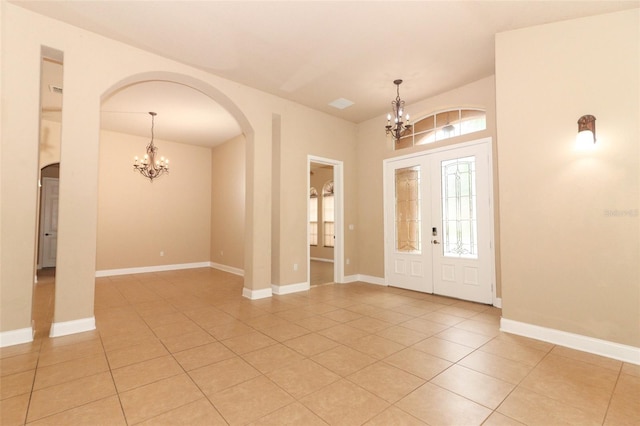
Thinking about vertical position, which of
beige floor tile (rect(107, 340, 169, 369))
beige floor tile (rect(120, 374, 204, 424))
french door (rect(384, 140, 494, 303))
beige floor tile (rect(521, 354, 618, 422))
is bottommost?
beige floor tile (rect(521, 354, 618, 422))

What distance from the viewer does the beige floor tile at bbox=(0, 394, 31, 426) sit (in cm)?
185

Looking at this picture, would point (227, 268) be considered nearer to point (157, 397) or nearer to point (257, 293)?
point (257, 293)

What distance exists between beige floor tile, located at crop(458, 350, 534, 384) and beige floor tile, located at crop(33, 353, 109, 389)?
3204 millimetres

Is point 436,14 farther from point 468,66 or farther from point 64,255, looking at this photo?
point 64,255

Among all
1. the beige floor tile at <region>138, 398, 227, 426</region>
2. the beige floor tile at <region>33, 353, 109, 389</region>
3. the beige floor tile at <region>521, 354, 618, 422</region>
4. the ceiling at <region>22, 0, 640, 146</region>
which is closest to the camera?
the beige floor tile at <region>138, 398, 227, 426</region>

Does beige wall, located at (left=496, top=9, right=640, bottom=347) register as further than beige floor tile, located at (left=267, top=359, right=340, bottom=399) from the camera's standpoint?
Yes

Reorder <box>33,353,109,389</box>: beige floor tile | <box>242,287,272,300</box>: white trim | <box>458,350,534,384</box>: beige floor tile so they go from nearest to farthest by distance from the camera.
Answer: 1. <box>33,353,109,389</box>: beige floor tile
2. <box>458,350,534,384</box>: beige floor tile
3. <box>242,287,272,300</box>: white trim

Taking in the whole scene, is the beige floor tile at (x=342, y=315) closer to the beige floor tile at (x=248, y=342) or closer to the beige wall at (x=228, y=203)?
the beige floor tile at (x=248, y=342)

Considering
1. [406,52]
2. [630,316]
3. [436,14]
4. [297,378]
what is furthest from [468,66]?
[297,378]

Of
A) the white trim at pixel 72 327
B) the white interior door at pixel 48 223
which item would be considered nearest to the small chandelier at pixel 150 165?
the white interior door at pixel 48 223

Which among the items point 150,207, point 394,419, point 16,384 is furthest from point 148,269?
point 394,419

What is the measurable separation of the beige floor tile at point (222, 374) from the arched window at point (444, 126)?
4708 millimetres

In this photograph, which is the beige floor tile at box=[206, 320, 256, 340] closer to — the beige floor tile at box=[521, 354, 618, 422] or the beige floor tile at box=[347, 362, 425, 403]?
the beige floor tile at box=[347, 362, 425, 403]

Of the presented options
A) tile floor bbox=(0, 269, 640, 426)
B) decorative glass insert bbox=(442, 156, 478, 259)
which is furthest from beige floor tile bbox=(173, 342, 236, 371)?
decorative glass insert bbox=(442, 156, 478, 259)
